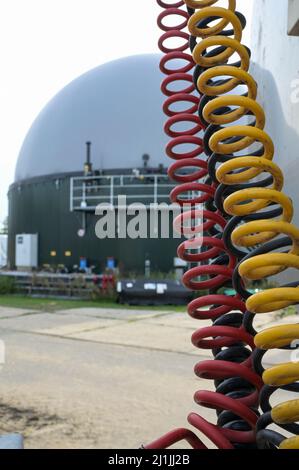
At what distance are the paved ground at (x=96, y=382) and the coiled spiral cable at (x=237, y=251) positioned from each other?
2022mm

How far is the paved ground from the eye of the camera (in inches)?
130

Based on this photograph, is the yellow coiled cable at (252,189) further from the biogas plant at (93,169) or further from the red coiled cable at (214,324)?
the biogas plant at (93,169)

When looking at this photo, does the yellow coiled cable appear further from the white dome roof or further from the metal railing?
the white dome roof

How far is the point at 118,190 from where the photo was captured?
13.9 meters

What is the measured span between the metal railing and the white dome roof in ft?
1.81

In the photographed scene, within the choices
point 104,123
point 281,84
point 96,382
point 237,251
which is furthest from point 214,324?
point 104,123

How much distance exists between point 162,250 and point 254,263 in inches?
503

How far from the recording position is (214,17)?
4.04 feet

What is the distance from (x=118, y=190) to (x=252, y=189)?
12928mm

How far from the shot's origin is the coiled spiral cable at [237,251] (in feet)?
3.18

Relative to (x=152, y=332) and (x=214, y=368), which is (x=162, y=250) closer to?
(x=152, y=332)

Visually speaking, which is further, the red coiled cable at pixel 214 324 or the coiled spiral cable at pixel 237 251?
the red coiled cable at pixel 214 324

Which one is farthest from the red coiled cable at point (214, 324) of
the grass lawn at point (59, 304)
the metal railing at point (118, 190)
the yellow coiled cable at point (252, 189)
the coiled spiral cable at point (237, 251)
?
the metal railing at point (118, 190)
